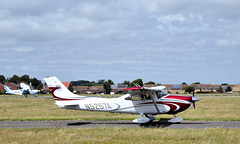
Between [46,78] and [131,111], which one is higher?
[46,78]

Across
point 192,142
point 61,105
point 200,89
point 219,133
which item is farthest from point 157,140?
point 200,89

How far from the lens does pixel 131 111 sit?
1702 cm

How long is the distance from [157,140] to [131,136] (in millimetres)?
1450

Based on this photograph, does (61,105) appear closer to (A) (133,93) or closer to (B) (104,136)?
(A) (133,93)

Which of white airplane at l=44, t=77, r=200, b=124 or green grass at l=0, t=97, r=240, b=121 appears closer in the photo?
white airplane at l=44, t=77, r=200, b=124

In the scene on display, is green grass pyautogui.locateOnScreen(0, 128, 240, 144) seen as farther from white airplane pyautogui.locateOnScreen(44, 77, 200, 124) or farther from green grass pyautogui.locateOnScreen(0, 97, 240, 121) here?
green grass pyautogui.locateOnScreen(0, 97, 240, 121)

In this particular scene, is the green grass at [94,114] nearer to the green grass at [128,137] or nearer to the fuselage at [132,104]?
the fuselage at [132,104]

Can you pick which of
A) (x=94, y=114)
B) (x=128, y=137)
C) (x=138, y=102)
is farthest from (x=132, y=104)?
(x=94, y=114)

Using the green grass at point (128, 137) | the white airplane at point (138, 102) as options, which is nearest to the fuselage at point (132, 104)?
the white airplane at point (138, 102)

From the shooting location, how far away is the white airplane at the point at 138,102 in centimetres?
1625

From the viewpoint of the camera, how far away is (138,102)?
1686cm

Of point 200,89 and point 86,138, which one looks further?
point 200,89

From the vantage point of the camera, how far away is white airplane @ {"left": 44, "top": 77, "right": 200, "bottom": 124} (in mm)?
16250

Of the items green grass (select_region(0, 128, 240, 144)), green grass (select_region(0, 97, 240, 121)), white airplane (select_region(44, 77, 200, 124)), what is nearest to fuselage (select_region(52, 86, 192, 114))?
white airplane (select_region(44, 77, 200, 124))
